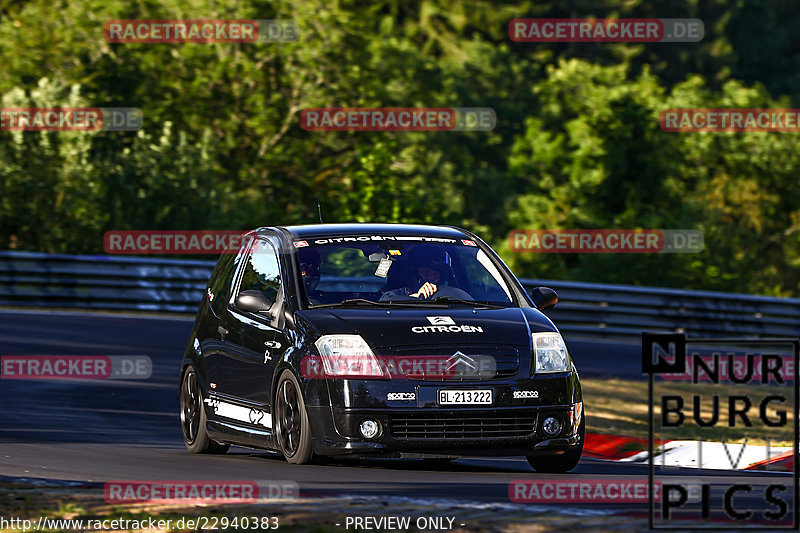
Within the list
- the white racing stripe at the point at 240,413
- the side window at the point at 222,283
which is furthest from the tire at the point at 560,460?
the side window at the point at 222,283

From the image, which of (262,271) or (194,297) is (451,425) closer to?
(262,271)

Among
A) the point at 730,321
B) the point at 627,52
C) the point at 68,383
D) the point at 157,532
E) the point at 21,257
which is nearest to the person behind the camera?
the point at 157,532

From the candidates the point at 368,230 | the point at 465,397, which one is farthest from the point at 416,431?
the point at 368,230

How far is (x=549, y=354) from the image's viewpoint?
1088cm

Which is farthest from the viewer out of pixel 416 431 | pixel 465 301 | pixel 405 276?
pixel 405 276

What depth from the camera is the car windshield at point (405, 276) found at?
1142 centimetres

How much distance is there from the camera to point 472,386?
10.5 m

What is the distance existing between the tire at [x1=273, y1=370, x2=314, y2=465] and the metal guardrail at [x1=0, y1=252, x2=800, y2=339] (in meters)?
15.7

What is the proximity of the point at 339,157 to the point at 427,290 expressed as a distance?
102 feet

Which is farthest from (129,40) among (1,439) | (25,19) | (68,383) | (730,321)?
(1,439)

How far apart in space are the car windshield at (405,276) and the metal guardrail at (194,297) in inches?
588

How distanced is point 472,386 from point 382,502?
1715 mm

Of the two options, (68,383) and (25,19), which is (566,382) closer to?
(68,383)

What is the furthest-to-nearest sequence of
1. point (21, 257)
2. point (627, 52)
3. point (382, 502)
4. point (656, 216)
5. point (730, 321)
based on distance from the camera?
point (627, 52)
point (656, 216)
point (730, 321)
point (21, 257)
point (382, 502)
